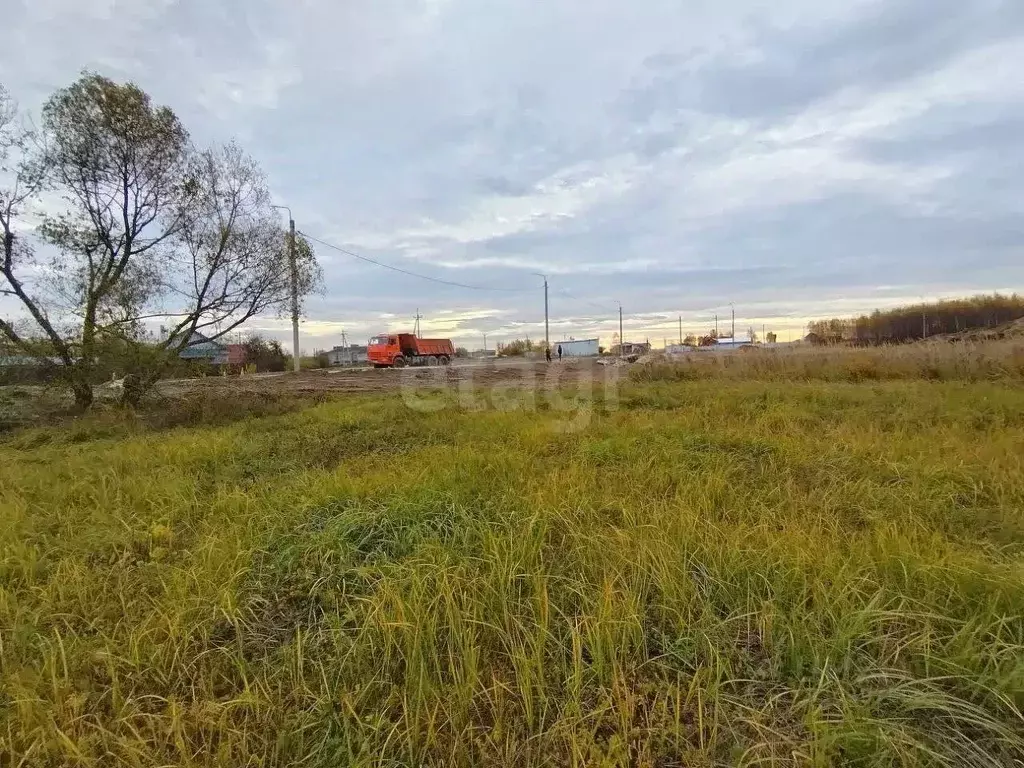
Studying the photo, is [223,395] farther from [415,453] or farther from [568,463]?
[568,463]

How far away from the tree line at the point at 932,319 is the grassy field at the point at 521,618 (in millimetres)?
47844

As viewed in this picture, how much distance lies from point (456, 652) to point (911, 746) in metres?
1.47

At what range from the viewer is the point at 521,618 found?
6.50 ft

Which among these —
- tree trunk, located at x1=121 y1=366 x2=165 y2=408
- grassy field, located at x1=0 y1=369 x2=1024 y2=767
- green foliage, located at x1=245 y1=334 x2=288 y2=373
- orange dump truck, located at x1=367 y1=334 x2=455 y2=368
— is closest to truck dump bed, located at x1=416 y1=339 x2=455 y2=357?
orange dump truck, located at x1=367 y1=334 x2=455 y2=368

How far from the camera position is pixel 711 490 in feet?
11.4

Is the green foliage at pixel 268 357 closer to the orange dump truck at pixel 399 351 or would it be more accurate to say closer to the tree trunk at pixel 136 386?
the orange dump truck at pixel 399 351

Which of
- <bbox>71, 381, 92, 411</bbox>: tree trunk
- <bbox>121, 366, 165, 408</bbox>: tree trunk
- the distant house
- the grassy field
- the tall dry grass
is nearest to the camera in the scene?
the grassy field

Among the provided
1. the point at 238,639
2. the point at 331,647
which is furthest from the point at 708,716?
the point at 238,639

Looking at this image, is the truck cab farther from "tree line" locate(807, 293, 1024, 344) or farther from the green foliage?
"tree line" locate(807, 293, 1024, 344)

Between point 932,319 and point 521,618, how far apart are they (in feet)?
206

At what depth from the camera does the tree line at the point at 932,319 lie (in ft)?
145

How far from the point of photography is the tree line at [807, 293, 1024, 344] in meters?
44.1

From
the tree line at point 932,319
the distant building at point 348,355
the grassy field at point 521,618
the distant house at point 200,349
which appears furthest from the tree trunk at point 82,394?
the tree line at point 932,319

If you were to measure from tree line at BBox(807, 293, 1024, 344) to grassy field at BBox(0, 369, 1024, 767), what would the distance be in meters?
47.8
